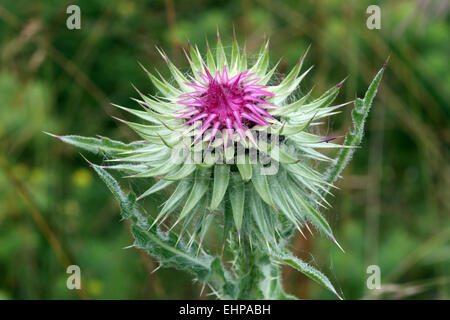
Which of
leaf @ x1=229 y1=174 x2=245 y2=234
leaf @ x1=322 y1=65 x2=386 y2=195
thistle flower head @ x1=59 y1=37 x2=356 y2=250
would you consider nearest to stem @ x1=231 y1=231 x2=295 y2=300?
thistle flower head @ x1=59 y1=37 x2=356 y2=250

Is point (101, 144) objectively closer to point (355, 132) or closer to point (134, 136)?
point (355, 132)

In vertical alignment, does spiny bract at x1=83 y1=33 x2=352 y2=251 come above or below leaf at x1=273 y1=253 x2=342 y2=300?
above

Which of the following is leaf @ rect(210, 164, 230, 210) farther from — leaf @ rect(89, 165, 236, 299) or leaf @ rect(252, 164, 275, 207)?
leaf @ rect(89, 165, 236, 299)

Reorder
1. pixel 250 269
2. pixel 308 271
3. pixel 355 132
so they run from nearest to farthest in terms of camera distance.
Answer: pixel 308 271
pixel 355 132
pixel 250 269

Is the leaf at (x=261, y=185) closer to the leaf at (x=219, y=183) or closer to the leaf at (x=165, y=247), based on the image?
the leaf at (x=219, y=183)

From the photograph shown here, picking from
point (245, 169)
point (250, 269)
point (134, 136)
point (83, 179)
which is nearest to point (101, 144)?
point (245, 169)
